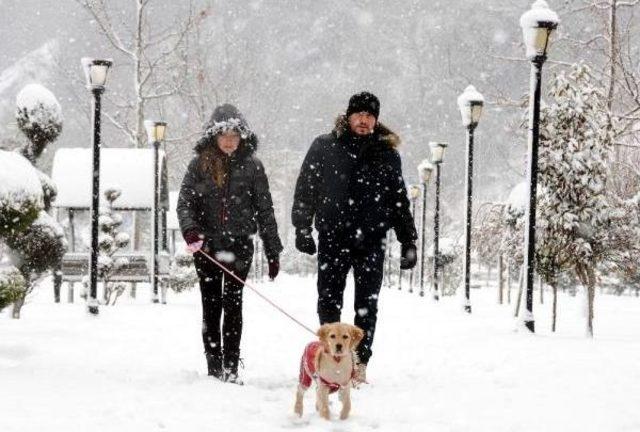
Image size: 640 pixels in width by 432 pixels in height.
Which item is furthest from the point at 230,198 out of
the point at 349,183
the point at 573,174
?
the point at 573,174

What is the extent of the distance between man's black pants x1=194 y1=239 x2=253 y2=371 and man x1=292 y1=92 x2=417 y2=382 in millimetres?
452

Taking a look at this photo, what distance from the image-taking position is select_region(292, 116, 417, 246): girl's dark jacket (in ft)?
19.2

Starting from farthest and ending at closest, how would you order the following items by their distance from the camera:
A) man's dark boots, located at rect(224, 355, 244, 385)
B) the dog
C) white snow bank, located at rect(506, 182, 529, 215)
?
1. white snow bank, located at rect(506, 182, 529, 215)
2. man's dark boots, located at rect(224, 355, 244, 385)
3. the dog

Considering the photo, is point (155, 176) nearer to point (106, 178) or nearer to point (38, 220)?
point (38, 220)

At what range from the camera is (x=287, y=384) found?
6.11m

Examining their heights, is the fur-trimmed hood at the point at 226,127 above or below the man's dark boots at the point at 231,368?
above

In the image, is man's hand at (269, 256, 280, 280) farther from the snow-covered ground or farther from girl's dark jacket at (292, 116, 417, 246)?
the snow-covered ground

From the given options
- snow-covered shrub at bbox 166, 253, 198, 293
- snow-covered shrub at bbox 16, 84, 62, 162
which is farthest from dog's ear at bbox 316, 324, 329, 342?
snow-covered shrub at bbox 166, 253, 198, 293

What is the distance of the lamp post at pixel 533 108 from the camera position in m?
9.92

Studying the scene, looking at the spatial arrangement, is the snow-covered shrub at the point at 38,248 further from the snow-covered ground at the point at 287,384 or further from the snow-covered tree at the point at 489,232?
the snow-covered tree at the point at 489,232

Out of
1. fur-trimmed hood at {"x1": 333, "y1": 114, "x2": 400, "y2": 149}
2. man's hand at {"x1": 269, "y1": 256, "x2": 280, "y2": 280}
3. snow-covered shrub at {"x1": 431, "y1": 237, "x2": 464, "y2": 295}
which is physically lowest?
snow-covered shrub at {"x1": 431, "y1": 237, "x2": 464, "y2": 295}

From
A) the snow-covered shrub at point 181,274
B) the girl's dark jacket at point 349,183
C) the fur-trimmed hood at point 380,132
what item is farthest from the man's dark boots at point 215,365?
the snow-covered shrub at point 181,274

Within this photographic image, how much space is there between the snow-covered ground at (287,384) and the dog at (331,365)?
125 millimetres

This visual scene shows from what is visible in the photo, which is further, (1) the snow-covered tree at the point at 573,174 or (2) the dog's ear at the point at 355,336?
(1) the snow-covered tree at the point at 573,174
